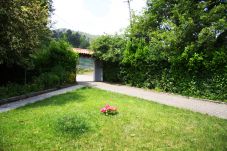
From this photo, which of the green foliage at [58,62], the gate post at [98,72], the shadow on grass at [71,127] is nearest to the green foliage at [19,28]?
the green foliage at [58,62]

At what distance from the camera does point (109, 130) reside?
7.33 meters

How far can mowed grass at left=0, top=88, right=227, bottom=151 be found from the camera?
614 cm

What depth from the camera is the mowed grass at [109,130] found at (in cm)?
614

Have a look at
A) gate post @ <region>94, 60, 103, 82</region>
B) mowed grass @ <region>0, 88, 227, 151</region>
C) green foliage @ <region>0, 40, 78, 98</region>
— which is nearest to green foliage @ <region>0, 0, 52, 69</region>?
green foliage @ <region>0, 40, 78, 98</region>

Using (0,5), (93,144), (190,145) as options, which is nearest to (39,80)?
(0,5)

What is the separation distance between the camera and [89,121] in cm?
805

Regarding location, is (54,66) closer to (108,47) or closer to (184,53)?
(108,47)

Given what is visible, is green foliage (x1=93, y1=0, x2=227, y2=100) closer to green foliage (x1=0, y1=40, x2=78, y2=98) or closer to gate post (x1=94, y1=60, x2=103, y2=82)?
green foliage (x1=0, y1=40, x2=78, y2=98)

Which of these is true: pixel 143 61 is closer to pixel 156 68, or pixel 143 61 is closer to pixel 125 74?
pixel 156 68

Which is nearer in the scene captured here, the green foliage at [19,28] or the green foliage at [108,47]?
the green foliage at [19,28]

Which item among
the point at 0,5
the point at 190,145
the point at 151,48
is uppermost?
the point at 0,5

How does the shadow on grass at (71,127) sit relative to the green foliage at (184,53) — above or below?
below

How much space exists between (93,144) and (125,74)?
1528 cm

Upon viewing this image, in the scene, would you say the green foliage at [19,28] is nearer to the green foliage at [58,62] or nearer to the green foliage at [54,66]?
the green foliage at [54,66]
